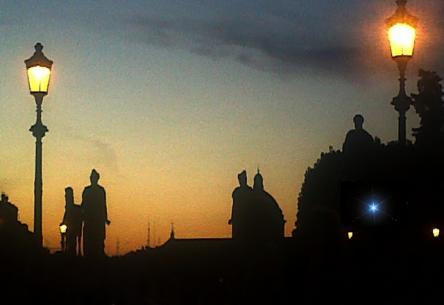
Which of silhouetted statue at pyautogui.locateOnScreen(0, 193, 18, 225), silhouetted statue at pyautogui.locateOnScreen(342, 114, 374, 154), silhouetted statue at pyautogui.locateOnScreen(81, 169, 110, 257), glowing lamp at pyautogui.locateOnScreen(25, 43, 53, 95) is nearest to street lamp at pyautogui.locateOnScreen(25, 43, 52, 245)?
glowing lamp at pyautogui.locateOnScreen(25, 43, 53, 95)

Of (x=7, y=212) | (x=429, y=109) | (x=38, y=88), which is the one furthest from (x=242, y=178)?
(x=429, y=109)

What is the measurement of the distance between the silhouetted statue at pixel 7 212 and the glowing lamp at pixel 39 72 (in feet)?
29.4

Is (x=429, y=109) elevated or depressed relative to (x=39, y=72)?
elevated

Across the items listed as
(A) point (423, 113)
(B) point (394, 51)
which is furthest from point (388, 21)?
(A) point (423, 113)

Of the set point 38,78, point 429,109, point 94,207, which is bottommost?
point 94,207

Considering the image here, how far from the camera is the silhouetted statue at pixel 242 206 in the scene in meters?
24.0

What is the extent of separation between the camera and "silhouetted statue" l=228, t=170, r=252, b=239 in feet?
78.7

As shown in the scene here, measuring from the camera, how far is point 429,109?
68312 millimetres

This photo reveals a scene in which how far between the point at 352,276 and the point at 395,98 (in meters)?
3.37

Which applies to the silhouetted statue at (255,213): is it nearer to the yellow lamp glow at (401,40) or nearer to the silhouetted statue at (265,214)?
the silhouetted statue at (265,214)

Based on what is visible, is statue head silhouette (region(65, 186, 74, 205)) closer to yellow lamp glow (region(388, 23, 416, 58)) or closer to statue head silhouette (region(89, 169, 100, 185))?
statue head silhouette (region(89, 169, 100, 185))

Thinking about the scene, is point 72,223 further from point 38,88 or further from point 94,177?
point 38,88

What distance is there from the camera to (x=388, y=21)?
19312mm

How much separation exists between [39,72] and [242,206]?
15.9 feet
